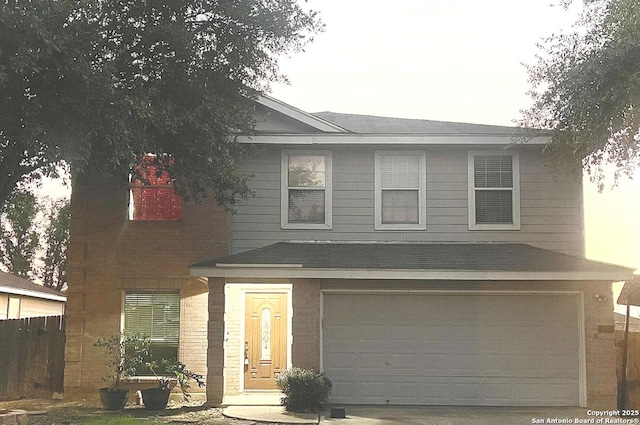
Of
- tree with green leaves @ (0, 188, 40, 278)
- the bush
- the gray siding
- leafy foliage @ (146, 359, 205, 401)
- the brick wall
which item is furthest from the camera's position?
tree with green leaves @ (0, 188, 40, 278)

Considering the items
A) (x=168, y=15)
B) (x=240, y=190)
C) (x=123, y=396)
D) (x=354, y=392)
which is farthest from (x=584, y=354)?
(x=168, y=15)

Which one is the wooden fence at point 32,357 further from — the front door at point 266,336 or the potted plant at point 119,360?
the front door at point 266,336

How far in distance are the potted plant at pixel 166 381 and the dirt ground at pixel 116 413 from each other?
193 millimetres

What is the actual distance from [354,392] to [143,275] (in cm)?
504

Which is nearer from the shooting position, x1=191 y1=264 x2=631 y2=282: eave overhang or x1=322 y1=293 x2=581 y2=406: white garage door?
x1=191 y1=264 x2=631 y2=282: eave overhang

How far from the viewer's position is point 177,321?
55.2 ft

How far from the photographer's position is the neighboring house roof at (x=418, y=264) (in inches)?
589

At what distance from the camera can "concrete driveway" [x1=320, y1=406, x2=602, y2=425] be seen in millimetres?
13570

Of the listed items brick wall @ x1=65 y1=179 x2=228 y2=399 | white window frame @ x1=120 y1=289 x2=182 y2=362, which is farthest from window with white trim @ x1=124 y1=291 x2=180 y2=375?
brick wall @ x1=65 y1=179 x2=228 y2=399

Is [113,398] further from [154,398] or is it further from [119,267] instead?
[119,267]

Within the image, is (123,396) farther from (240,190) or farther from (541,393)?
(541,393)

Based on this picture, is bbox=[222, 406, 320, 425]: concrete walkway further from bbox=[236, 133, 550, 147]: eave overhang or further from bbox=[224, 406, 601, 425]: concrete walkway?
bbox=[236, 133, 550, 147]: eave overhang

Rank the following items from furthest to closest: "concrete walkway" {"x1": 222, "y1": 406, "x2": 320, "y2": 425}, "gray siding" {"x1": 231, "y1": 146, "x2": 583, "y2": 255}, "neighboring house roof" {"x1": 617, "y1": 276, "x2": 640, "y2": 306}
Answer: "gray siding" {"x1": 231, "y1": 146, "x2": 583, "y2": 255}, "neighboring house roof" {"x1": 617, "y1": 276, "x2": 640, "y2": 306}, "concrete walkway" {"x1": 222, "y1": 406, "x2": 320, "y2": 425}

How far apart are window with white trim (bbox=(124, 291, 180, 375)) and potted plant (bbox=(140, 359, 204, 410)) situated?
0.30 m
